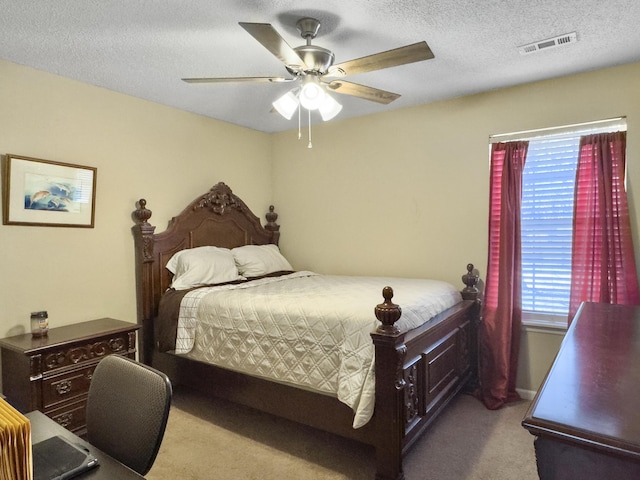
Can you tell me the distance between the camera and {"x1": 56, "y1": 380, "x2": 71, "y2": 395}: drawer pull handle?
236 centimetres

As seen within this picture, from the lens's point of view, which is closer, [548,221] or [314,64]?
[314,64]

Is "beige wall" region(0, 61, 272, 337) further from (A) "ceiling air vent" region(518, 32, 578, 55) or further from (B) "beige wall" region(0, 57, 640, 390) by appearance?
(A) "ceiling air vent" region(518, 32, 578, 55)

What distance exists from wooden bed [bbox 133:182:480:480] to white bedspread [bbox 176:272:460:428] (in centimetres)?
9

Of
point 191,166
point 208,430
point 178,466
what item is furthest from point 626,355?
point 191,166

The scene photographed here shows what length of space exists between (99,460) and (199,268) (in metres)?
2.37

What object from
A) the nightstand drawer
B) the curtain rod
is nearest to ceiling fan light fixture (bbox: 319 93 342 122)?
the curtain rod

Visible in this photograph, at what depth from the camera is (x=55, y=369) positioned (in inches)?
92.1

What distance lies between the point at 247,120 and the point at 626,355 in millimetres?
3616

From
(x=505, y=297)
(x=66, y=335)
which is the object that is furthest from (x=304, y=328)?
(x=505, y=297)

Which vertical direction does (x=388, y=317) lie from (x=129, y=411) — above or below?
above

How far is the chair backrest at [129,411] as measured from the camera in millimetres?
1066

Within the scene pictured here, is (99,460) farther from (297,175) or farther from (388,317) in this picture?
(297,175)

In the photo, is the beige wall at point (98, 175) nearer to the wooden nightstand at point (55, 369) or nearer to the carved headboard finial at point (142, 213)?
the carved headboard finial at point (142, 213)

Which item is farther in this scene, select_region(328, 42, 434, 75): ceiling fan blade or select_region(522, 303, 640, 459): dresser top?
select_region(328, 42, 434, 75): ceiling fan blade
